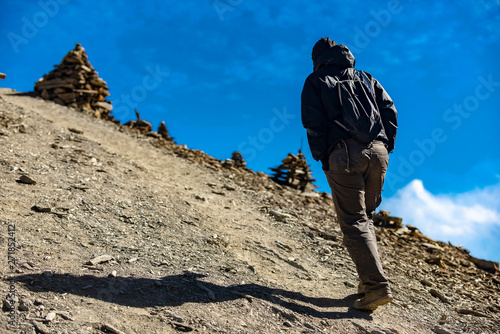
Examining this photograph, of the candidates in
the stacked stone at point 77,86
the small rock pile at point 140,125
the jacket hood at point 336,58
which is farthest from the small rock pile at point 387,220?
the stacked stone at point 77,86

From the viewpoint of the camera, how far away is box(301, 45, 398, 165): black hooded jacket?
15.9ft

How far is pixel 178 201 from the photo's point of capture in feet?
25.4

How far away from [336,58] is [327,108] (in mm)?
773

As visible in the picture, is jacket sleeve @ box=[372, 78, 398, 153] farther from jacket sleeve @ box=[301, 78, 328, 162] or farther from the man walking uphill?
jacket sleeve @ box=[301, 78, 328, 162]

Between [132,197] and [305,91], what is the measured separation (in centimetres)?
381

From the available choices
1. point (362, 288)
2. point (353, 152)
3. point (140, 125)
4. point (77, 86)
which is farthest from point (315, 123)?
point (77, 86)

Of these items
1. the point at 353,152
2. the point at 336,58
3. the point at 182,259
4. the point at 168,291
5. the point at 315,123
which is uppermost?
the point at 336,58

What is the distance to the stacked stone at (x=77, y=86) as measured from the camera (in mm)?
17109

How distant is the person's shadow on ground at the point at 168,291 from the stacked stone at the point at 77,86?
13.6 m

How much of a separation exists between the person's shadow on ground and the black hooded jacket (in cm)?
171

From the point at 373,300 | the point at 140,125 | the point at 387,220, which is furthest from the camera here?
the point at 140,125

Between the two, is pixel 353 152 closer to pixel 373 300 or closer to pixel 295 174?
pixel 373 300

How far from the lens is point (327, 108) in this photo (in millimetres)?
4875

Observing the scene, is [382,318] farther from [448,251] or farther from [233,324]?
[448,251]
